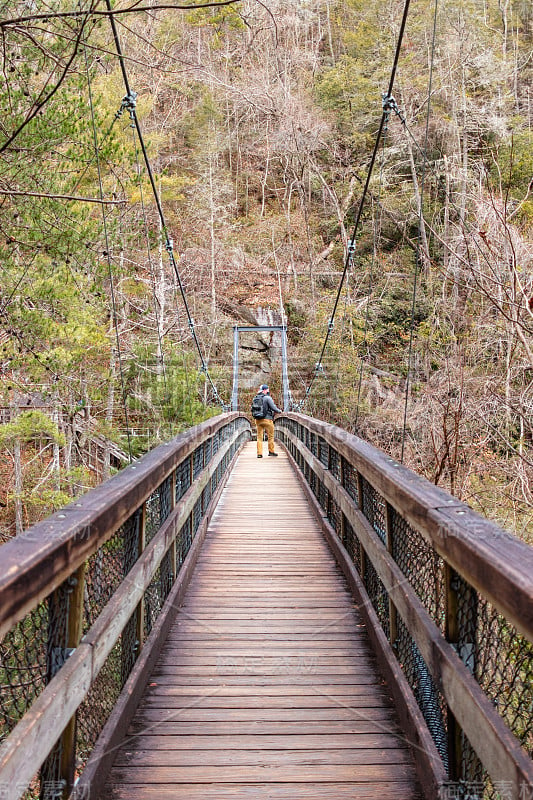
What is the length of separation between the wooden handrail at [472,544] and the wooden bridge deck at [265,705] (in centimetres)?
75

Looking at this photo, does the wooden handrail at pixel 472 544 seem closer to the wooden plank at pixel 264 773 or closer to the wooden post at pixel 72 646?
the wooden plank at pixel 264 773

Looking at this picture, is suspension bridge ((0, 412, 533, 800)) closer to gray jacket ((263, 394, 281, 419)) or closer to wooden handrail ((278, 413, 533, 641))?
wooden handrail ((278, 413, 533, 641))

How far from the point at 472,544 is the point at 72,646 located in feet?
3.15

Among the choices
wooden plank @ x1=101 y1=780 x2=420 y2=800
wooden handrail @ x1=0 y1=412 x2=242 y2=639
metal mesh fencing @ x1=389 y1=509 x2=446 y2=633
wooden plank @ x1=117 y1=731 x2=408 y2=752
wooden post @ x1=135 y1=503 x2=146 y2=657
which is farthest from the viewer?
wooden post @ x1=135 y1=503 x2=146 y2=657

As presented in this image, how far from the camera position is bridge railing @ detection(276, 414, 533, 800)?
114 centimetres

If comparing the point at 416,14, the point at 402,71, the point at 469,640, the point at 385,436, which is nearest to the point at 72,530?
the point at 469,640

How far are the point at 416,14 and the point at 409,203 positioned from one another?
24.0 ft

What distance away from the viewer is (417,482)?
2041 millimetres

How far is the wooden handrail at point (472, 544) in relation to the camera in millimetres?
1078

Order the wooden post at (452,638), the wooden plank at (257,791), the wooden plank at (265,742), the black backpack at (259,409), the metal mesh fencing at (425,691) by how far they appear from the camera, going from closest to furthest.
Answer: the wooden post at (452,638), the wooden plank at (257,791), the metal mesh fencing at (425,691), the wooden plank at (265,742), the black backpack at (259,409)

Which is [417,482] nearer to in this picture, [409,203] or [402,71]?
[409,203]

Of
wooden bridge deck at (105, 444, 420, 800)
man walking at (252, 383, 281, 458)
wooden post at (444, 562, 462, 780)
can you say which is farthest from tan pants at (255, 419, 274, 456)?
wooden post at (444, 562, 462, 780)

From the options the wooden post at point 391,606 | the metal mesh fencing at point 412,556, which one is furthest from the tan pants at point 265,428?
the metal mesh fencing at point 412,556

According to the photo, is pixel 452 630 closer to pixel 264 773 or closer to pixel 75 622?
pixel 264 773
